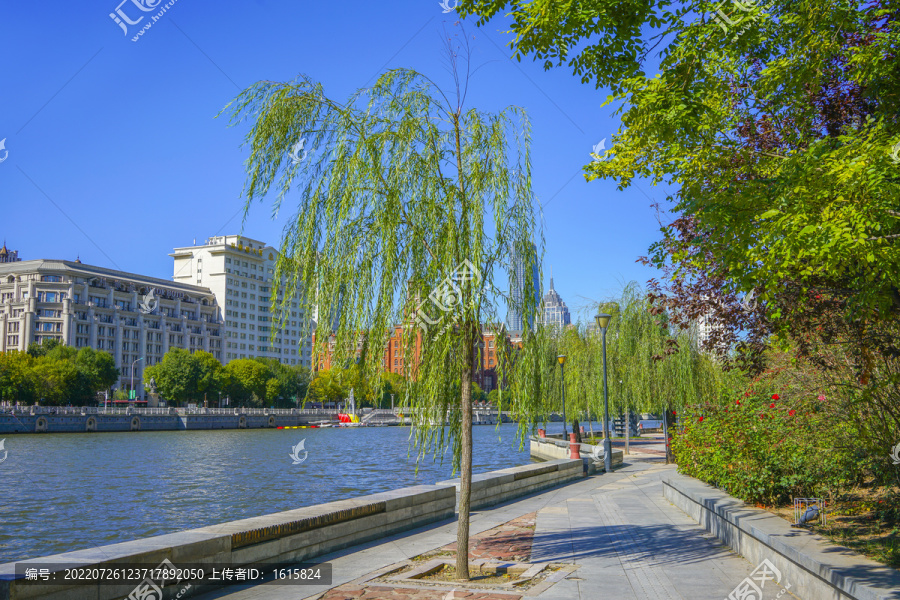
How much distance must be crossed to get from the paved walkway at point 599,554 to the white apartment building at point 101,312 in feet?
355

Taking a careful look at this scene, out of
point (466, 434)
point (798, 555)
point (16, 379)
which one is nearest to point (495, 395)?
point (466, 434)

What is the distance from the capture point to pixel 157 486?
2814cm

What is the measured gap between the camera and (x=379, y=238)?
27.5ft

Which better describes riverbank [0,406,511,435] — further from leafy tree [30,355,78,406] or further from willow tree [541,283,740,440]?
willow tree [541,283,740,440]

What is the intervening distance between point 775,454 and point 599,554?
3.44 m

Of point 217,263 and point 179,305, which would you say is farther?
point 217,263

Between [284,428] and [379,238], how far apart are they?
9758cm

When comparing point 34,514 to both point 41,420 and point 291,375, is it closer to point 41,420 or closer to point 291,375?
point 41,420

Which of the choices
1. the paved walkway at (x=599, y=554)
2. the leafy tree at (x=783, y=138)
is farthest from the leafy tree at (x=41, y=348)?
the leafy tree at (x=783, y=138)

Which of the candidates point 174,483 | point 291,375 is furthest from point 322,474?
point 291,375

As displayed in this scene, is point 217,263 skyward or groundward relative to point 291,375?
skyward

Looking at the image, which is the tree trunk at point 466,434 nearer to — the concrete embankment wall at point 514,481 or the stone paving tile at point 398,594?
the stone paving tile at point 398,594

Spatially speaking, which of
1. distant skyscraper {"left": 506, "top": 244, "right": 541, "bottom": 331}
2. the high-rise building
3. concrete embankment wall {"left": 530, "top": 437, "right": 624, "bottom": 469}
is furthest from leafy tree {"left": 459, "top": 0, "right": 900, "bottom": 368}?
the high-rise building

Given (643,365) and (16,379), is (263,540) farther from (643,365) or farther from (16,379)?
(16,379)
